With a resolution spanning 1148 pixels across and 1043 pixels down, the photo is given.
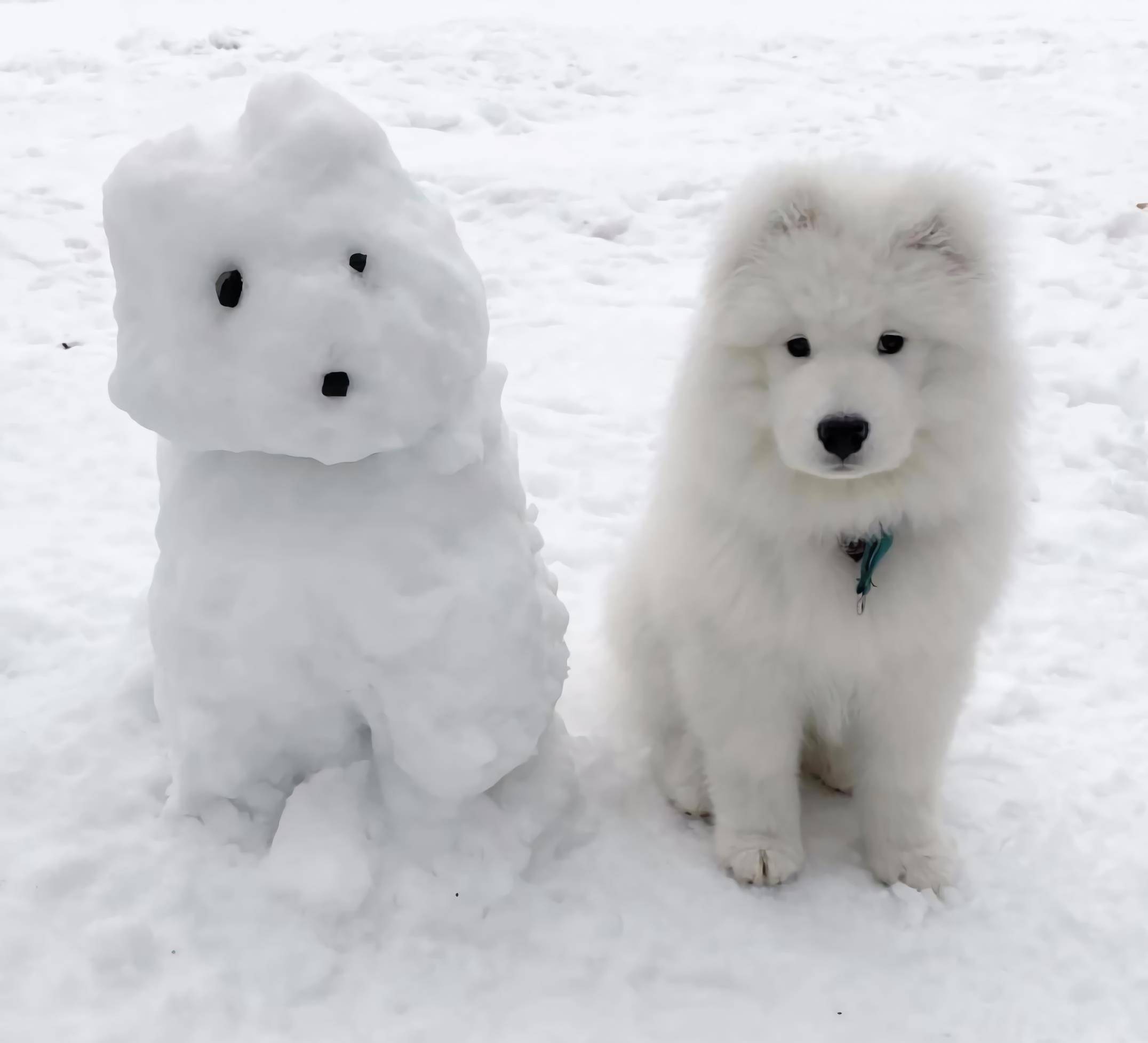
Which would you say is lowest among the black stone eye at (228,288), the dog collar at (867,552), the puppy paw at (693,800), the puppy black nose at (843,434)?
the puppy paw at (693,800)

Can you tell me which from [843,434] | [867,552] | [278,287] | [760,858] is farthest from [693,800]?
[278,287]

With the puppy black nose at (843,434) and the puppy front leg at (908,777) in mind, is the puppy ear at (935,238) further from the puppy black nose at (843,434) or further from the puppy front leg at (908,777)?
the puppy front leg at (908,777)

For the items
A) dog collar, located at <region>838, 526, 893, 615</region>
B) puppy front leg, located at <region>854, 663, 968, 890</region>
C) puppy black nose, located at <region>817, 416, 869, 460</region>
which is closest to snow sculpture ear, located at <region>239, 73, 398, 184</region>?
puppy black nose, located at <region>817, 416, 869, 460</region>

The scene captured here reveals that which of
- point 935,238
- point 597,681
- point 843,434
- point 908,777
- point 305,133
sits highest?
point 305,133

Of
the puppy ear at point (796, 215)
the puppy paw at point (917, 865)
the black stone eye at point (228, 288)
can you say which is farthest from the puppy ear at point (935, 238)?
the puppy paw at point (917, 865)

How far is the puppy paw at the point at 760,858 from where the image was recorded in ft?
8.25

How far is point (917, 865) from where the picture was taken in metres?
2.54

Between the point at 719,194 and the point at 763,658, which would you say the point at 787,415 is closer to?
the point at 763,658

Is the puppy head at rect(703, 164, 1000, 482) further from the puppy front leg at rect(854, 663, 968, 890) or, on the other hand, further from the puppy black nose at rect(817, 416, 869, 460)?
the puppy front leg at rect(854, 663, 968, 890)

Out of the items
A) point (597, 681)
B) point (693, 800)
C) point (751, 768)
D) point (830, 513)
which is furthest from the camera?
point (597, 681)

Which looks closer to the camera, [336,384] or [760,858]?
[336,384]

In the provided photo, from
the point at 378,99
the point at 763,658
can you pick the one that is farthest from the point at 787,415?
the point at 378,99

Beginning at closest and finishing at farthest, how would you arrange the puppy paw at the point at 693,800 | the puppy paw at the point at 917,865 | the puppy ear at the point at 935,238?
the puppy ear at the point at 935,238
the puppy paw at the point at 917,865
the puppy paw at the point at 693,800

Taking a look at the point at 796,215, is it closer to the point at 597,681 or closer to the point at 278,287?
the point at 278,287
